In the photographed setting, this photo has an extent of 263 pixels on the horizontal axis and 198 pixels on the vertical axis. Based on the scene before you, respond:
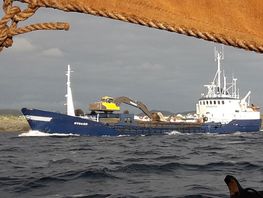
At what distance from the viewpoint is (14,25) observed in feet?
9.08

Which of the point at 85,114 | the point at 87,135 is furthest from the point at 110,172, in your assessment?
the point at 85,114

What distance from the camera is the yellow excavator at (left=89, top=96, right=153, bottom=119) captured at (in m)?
52.9

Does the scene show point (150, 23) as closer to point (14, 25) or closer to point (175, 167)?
point (14, 25)

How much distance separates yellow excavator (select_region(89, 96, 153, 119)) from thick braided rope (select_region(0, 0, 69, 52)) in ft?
164

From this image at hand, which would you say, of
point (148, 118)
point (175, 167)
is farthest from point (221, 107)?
point (175, 167)

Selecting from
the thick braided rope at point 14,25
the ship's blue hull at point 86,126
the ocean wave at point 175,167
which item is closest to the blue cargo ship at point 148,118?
the ship's blue hull at point 86,126

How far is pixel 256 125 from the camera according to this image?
63250 millimetres

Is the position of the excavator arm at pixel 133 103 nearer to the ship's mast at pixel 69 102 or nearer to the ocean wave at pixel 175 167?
the ship's mast at pixel 69 102

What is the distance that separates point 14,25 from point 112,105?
167 feet

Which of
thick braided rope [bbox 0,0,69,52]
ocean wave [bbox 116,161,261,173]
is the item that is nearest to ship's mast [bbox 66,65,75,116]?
ocean wave [bbox 116,161,261,173]

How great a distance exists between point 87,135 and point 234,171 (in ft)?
120

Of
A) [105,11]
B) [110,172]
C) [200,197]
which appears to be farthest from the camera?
[110,172]

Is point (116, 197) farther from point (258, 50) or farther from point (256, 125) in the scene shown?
point (256, 125)

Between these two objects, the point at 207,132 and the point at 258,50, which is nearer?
the point at 258,50
